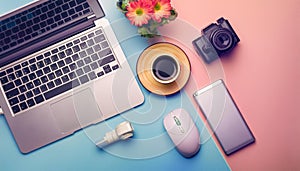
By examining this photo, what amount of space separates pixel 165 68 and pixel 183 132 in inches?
5.7

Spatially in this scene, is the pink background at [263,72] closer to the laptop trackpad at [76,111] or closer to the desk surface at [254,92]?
the desk surface at [254,92]

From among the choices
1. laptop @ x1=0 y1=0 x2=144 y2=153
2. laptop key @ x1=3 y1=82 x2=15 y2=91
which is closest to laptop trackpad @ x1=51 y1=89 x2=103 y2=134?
laptop @ x1=0 y1=0 x2=144 y2=153

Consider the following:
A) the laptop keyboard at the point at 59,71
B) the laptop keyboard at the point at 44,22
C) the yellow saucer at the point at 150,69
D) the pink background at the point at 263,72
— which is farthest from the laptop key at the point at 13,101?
the pink background at the point at 263,72

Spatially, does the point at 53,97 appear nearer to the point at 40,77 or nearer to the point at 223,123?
the point at 40,77

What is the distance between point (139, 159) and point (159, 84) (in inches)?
6.8

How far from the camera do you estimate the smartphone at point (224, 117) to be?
2.68ft

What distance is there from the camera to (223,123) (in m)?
0.82

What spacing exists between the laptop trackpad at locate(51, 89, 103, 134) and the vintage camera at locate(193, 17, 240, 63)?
10.6 inches

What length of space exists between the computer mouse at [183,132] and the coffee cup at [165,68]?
0.08 m

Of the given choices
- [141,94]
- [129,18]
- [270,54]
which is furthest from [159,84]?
[270,54]

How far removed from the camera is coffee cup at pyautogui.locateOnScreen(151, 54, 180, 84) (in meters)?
0.82

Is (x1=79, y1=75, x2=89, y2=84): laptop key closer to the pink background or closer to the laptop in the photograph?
the laptop

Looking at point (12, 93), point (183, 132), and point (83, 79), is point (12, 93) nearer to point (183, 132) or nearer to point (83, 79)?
point (83, 79)

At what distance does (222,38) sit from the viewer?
836 mm
